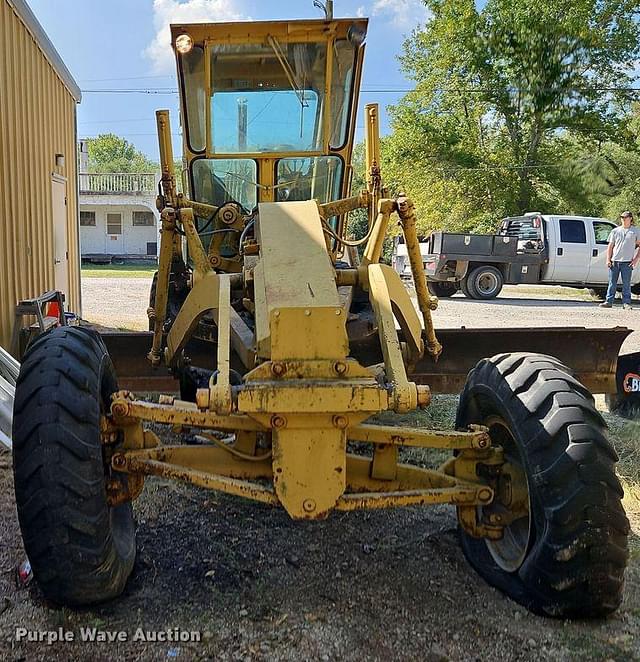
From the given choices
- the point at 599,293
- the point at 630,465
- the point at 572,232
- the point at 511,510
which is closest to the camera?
the point at 511,510

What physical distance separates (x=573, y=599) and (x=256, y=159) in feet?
12.3

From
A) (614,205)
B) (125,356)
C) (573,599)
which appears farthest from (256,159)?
(614,205)

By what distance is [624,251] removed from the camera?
14.2m

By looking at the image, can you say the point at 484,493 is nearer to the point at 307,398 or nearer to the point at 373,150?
the point at 307,398

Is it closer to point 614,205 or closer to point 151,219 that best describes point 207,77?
point 614,205

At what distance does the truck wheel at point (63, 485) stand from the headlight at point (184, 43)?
3.00 metres

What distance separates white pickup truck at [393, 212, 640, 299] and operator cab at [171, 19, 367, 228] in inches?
438

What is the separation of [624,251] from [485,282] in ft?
11.3

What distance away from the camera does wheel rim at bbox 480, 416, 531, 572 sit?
10.1ft

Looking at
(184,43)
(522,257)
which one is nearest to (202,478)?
(184,43)

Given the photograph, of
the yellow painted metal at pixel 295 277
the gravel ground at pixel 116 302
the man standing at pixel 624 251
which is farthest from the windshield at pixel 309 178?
the man standing at pixel 624 251

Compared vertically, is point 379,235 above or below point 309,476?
above

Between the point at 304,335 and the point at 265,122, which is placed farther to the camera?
the point at 265,122

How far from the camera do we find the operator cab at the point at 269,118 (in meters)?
5.14
